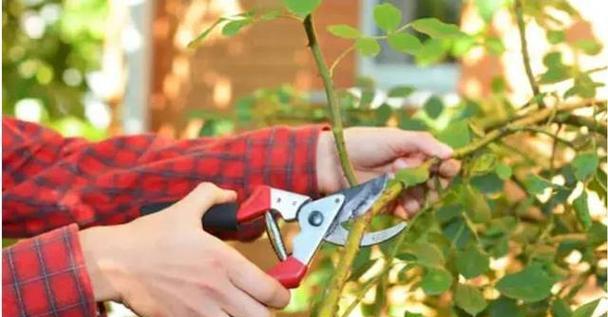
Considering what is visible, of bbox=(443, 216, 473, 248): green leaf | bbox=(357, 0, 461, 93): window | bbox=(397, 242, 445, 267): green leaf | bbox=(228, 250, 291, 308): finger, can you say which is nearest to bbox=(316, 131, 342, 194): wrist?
bbox=(443, 216, 473, 248): green leaf

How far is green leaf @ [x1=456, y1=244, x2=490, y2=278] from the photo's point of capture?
1257 mm

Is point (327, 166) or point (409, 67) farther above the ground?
point (327, 166)

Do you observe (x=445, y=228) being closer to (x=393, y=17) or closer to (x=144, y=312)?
(x=393, y=17)

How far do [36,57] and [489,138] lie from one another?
628 centimetres

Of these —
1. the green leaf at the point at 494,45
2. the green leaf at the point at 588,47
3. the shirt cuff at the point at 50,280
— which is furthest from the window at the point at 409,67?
the shirt cuff at the point at 50,280

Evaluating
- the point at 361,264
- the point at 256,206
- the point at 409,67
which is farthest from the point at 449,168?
the point at 409,67

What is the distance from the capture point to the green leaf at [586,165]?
1.19m

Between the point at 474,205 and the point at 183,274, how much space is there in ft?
1.37

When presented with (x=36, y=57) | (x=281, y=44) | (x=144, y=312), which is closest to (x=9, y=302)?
(x=144, y=312)

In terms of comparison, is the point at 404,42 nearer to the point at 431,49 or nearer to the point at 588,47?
the point at 431,49

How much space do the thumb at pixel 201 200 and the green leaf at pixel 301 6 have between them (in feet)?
0.50

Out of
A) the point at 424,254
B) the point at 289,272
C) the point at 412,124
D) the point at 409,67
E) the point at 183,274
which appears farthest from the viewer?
the point at 409,67

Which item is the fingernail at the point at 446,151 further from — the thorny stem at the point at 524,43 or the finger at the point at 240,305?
the finger at the point at 240,305

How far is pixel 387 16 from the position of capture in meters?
1.21
